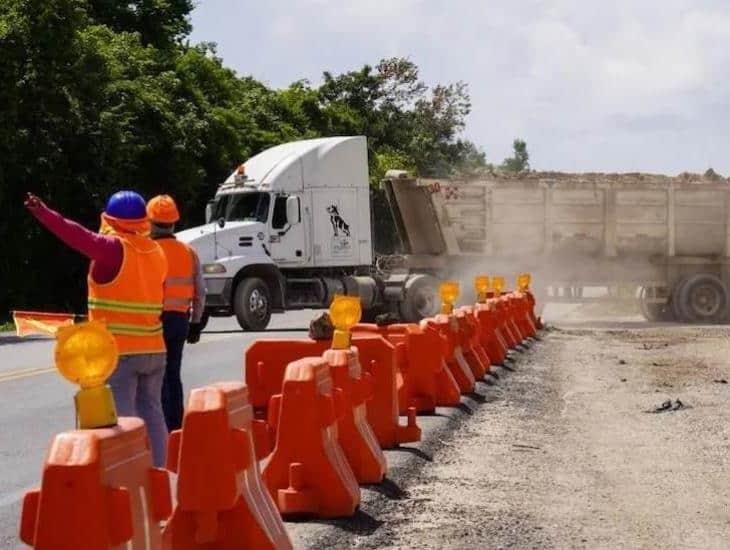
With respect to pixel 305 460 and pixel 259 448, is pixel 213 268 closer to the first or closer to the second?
pixel 305 460

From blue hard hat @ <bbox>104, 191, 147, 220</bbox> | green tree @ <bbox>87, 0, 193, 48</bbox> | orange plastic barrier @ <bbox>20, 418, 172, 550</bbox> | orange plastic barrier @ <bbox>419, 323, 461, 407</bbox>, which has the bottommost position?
orange plastic barrier @ <bbox>419, 323, 461, 407</bbox>


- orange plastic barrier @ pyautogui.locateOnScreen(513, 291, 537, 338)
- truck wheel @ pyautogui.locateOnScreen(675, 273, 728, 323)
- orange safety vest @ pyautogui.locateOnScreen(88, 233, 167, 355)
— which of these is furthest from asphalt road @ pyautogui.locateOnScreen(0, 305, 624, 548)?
truck wheel @ pyautogui.locateOnScreen(675, 273, 728, 323)

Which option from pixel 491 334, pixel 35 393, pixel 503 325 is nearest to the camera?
pixel 35 393

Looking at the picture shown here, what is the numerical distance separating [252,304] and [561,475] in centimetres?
1786

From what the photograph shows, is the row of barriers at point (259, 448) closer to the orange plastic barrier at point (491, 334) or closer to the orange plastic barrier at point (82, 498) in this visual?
the orange plastic barrier at point (82, 498)

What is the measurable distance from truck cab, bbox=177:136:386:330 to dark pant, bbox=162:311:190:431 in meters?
16.8

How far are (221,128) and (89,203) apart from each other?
33.3 ft

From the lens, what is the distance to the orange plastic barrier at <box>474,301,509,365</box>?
1886 cm

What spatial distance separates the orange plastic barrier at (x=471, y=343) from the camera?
1590 cm

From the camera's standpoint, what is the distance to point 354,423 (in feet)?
29.7

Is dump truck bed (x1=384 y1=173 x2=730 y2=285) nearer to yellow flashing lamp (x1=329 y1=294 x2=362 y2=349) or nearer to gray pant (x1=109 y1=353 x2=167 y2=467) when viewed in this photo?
yellow flashing lamp (x1=329 y1=294 x2=362 y2=349)

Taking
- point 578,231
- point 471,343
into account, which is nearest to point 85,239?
point 471,343

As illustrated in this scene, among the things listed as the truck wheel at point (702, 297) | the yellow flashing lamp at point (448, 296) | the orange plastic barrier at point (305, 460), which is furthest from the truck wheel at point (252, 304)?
the orange plastic barrier at point (305, 460)

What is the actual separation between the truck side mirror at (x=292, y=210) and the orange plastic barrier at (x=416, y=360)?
15.6m
